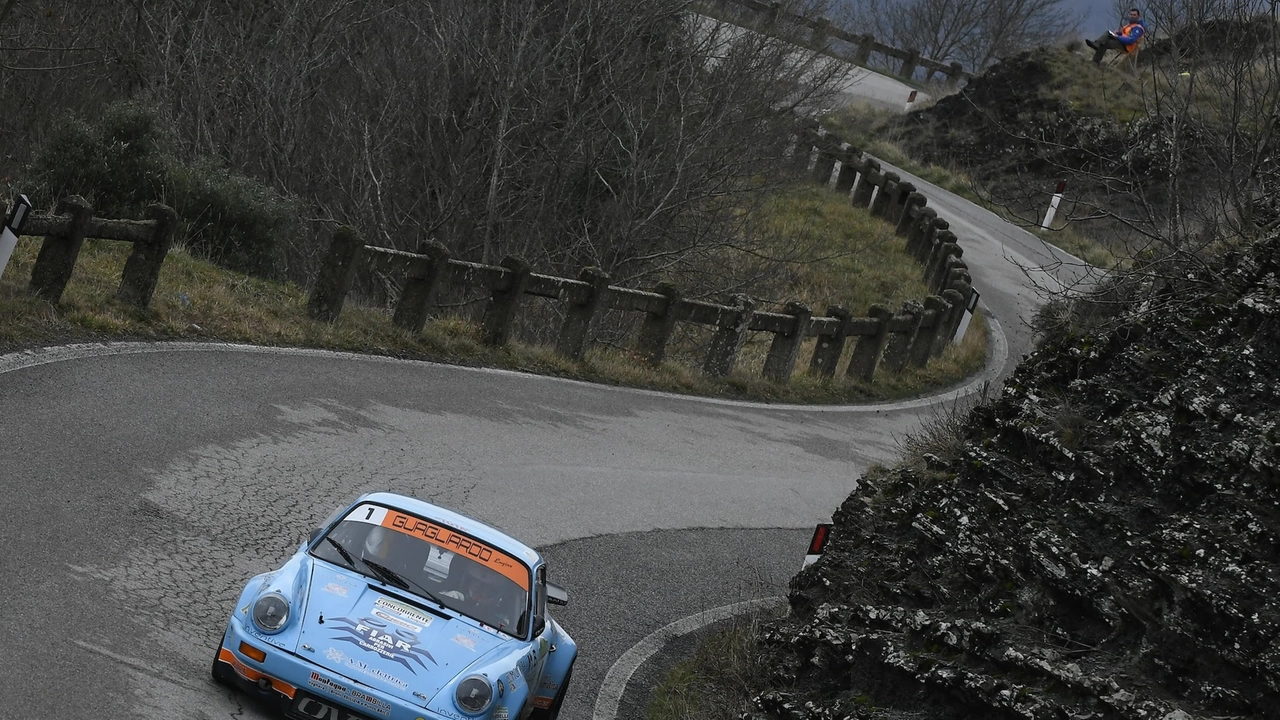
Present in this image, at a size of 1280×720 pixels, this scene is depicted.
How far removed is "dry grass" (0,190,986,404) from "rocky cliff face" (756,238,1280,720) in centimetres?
684

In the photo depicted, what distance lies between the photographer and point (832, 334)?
21297 millimetres

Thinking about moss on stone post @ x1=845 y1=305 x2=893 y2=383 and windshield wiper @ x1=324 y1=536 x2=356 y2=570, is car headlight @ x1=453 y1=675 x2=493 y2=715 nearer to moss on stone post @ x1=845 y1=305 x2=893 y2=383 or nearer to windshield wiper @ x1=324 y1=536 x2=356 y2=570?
windshield wiper @ x1=324 y1=536 x2=356 y2=570

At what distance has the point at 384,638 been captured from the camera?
7297mm

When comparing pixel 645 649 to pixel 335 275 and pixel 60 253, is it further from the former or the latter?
pixel 335 275

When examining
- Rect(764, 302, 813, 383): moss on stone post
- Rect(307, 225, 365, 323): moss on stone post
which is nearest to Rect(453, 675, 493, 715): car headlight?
Rect(307, 225, 365, 323): moss on stone post

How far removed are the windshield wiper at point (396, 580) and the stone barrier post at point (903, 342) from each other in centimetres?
1592

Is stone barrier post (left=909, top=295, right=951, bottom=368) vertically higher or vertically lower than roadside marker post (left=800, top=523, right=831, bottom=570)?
higher

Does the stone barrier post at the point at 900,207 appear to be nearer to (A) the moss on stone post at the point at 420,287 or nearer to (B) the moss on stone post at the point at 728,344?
(B) the moss on stone post at the point at 728,344

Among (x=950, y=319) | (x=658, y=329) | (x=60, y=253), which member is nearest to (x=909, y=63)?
(x=950, y=319)

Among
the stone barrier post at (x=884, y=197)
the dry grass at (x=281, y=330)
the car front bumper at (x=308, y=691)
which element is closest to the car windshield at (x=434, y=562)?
the car front bumper at (x=308, y=691)

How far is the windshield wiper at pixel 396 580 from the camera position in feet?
25.6

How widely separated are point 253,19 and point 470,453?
19409 mm

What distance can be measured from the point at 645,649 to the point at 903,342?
1393cm

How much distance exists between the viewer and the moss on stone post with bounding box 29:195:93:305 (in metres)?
12.0
